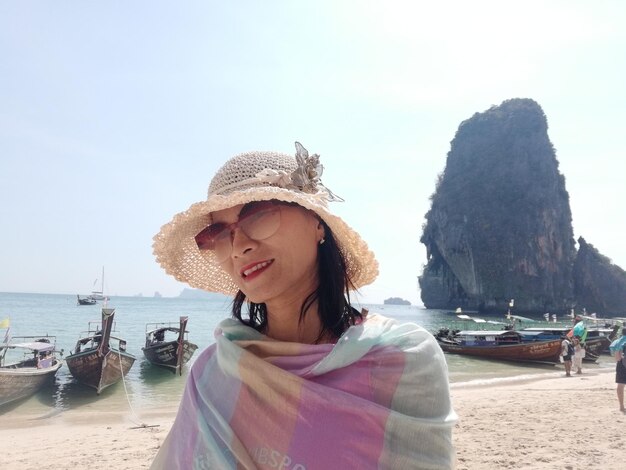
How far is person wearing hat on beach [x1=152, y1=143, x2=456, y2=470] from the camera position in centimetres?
96

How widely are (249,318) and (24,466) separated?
7238 millimetres

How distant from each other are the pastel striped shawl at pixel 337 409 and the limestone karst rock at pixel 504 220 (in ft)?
214

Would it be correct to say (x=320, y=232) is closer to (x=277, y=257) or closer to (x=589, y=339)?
(x=277, y=257)

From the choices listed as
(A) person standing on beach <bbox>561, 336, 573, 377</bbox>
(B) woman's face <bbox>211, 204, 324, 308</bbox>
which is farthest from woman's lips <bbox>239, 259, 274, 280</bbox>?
(A) person standing on beach <bbox>561, 336, 573, 377</bbox>

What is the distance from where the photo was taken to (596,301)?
216 ft

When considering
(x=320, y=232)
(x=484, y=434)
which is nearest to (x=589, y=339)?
(x=484, y=434)

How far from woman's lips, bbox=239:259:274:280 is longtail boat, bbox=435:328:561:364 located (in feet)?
62.2

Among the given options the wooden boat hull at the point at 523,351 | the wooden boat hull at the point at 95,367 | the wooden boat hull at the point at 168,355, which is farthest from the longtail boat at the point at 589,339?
the wooden boat hull at the point at 95,367

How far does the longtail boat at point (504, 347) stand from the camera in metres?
18.5

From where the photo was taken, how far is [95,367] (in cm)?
1348

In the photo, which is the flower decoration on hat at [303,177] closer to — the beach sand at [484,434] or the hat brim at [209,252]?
the hat brim at [209,252]

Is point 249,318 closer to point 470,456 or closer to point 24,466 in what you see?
point 470,456

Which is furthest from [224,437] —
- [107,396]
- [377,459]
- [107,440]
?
[107,396]

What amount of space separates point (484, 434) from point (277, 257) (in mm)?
7291
